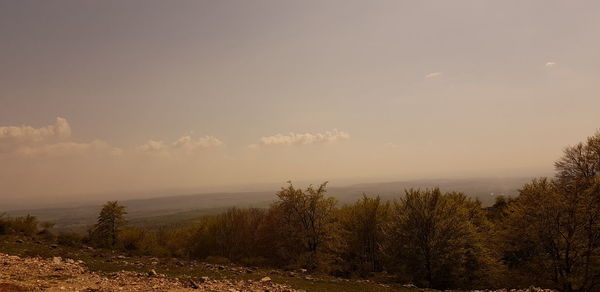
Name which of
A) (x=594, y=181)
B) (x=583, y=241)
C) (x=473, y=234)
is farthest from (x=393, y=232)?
(x=594, y=181)

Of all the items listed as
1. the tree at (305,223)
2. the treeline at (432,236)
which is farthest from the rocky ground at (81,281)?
the tree at (305,223)

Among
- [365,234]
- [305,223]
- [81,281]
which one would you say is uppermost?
[81,281]

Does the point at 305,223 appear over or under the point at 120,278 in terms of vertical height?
under

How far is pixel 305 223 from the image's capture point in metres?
45.4

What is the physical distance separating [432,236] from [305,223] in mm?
17242

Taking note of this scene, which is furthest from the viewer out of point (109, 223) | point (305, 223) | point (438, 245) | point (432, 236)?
point (109, 223)

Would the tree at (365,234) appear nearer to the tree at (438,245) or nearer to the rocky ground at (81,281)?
the tree at (438,245)

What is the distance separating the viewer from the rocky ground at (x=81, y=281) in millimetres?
16203

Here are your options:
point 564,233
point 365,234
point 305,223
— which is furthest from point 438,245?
point 305,223

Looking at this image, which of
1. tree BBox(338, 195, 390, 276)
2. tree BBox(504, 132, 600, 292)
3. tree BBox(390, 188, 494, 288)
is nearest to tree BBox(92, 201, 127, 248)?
tree BBox(338, 195, 390, 276)

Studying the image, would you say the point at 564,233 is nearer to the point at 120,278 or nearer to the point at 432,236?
the point at 432,236

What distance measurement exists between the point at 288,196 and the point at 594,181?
3469cm

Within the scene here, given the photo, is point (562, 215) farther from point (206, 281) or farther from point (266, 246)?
point (266, 246)

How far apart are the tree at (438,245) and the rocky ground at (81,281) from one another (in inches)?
769
